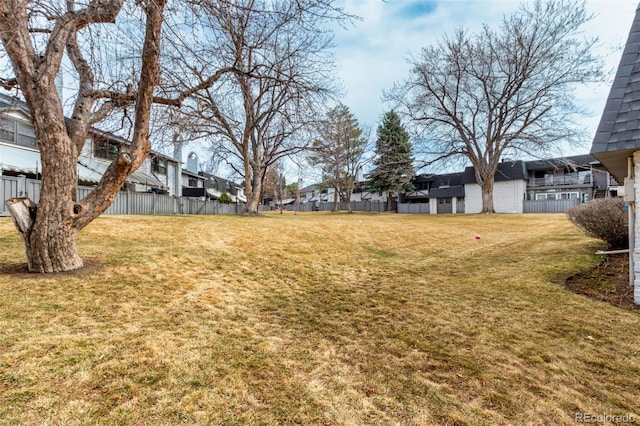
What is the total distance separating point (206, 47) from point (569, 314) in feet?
23.6

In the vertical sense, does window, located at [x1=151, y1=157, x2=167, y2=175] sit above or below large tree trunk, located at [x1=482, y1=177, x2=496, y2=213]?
above

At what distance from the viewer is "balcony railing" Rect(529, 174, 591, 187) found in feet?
95.2

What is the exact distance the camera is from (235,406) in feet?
6.44

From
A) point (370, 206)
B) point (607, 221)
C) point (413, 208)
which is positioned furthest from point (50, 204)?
point (370, 206)

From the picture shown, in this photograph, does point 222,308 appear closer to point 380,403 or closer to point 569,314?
point 380,403

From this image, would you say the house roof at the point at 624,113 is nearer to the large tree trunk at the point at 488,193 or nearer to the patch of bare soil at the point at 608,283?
the patch of bare soil at the point at 608,283

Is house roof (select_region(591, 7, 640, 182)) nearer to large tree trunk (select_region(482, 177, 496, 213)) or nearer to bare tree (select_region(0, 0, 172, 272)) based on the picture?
bare tree (select_region(0, 0, 172, 272))

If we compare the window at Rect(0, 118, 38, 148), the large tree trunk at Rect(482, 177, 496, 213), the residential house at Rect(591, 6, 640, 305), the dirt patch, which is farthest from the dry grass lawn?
the large tree trunk at Rect(482, 177, 496, 213)

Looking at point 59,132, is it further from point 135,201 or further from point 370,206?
point 370,206

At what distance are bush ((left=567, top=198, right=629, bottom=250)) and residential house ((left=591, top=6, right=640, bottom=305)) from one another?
306cm

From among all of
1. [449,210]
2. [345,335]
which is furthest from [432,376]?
[449,210]

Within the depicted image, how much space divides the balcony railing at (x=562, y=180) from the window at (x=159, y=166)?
37162 mm

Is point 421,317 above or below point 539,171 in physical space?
below

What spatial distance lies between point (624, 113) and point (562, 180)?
33614mm
